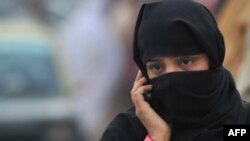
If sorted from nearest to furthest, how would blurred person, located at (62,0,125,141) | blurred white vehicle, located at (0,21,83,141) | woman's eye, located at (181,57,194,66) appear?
1. woman's eye, located at (181,57,194,66)
2. blurred white vehicle, located at (0,21,83,141)
3. blurred person, located at (62,0,125,141)

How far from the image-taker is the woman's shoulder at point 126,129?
2287 millimetres

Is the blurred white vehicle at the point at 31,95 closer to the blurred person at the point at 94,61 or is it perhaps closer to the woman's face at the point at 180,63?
the blurred person at the point at 94,61

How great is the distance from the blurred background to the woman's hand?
4.75 metres

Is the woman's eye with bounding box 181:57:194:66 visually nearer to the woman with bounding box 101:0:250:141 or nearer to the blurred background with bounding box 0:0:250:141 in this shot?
the woman with bounding box 101:0:250:141

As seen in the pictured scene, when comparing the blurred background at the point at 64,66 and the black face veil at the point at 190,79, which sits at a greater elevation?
the black face veil at the point at 190,79

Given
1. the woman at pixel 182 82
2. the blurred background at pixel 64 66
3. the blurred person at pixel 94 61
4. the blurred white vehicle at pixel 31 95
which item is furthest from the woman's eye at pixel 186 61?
the blurred person at pixel 94 61

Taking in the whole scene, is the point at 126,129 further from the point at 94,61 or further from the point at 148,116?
the point at 94,61

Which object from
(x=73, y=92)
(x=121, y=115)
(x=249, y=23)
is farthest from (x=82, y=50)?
(x=121, y=115)

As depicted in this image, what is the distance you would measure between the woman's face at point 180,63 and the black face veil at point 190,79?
0.04ft

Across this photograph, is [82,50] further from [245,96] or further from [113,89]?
[245,96]

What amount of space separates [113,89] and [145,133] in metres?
5.92

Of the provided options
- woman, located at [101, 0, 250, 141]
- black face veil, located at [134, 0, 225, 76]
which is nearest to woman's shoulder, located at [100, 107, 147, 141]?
woman, located at [101, 0, 250, 141]

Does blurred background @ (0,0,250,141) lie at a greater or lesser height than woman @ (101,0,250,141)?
lesser

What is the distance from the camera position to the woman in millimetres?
2205
